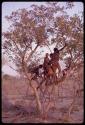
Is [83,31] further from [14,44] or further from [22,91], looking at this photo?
[22,91]

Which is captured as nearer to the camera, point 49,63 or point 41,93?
point 49,63

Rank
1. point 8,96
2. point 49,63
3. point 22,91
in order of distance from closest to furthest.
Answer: point 49,63 → point 8,96 → point 22,91

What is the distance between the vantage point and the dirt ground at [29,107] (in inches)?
280

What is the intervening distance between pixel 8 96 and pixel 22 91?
3.27ft

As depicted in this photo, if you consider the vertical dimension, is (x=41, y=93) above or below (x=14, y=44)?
below

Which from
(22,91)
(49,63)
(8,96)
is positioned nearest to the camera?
(49,63)

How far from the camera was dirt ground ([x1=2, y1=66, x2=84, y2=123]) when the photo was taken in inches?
280

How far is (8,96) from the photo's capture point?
25.4 ft

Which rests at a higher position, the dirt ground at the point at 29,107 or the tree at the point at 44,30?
the tree at the point at 44,30


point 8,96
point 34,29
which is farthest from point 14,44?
point 8,96

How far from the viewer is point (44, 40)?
25.0 ft

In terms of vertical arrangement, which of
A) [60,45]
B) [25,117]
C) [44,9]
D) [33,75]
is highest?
[44,9]

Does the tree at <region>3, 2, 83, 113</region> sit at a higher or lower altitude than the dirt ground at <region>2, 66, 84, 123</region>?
higher

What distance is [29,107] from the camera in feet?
26.5
